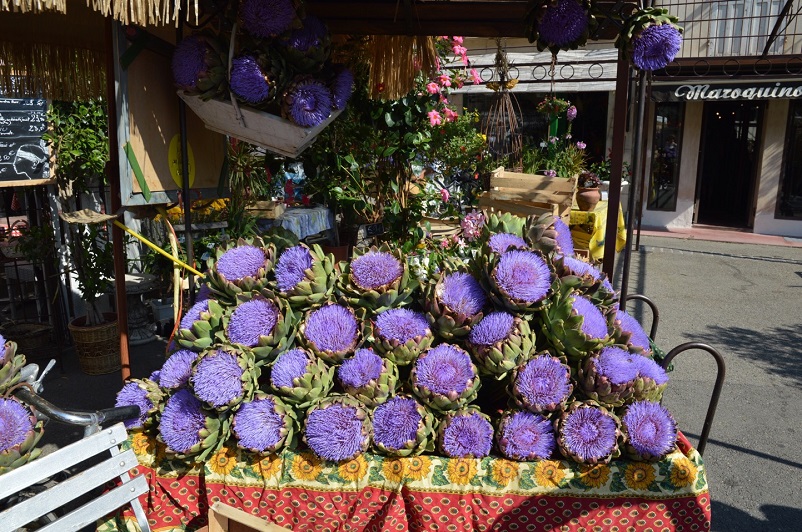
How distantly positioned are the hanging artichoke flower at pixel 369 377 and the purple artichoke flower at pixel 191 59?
1051 mm

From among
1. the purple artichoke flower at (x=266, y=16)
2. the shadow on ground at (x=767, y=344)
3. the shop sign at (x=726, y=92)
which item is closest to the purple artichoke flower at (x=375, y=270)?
the purple artichoke flower at (x=266, y=16)

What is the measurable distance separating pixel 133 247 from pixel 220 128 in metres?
3.98

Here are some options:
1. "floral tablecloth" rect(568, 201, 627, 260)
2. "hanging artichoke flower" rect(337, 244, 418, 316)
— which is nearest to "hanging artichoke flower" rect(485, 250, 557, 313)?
"hanging artichoke flower" rect(337, 244, 418, 316)

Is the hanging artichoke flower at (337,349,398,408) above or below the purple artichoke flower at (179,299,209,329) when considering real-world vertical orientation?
below

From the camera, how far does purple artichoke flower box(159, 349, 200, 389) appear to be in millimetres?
1866

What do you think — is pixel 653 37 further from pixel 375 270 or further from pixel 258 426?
pixel 258 426

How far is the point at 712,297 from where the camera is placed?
21.6 feet

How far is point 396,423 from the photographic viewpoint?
1742mm

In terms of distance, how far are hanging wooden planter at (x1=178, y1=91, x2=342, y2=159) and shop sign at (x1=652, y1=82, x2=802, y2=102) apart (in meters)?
9.05

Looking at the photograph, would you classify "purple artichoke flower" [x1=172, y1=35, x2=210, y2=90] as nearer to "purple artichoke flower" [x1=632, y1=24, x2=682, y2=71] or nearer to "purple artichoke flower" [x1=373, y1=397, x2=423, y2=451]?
"purple artichoke flower" [x1=373, y1=397, x2=423, y2=451]

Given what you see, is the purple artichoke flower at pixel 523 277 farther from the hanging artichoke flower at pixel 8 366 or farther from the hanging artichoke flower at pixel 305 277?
the hanging artichoke flower at pixel 8 366

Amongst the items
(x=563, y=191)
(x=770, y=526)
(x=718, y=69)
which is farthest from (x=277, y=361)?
(x=718, y=69)

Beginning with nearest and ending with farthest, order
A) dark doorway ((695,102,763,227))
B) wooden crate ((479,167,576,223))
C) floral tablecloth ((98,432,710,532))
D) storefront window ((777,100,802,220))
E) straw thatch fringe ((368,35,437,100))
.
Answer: floral tablecloth ((98,432,710,532)) < straw thatch fringe ((368,35,437,100)) < wooden crate ((479,167,576,223)) < storefront window ((777,100,802,220)) < dark doorway ((695,102,763,227))

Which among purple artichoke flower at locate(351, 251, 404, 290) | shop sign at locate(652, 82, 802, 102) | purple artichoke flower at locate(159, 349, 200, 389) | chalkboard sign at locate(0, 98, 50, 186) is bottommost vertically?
purple artichoke flower at locate(159, 349, 200, 389)
